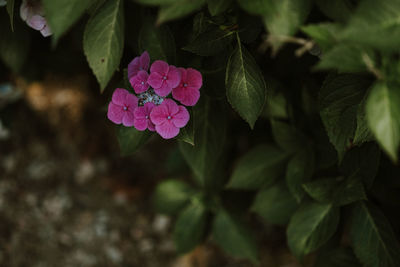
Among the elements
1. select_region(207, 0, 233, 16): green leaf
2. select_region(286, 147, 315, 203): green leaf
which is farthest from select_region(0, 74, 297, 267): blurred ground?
select_region(207, 0, 233, 16): green leaf

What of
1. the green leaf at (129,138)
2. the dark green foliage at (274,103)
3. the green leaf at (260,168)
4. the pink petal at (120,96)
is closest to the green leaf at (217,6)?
the dark green foliage at (274,103)

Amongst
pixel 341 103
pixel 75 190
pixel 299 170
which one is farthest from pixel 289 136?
pixel 75 190

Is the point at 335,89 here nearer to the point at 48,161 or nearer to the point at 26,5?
the point at 26,5

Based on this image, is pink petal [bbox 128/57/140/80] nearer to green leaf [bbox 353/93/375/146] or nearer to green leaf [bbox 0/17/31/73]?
green leaf [bbox 353/93/375/146]

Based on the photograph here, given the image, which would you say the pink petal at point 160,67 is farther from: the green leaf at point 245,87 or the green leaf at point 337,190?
the green leaf at point 337,190

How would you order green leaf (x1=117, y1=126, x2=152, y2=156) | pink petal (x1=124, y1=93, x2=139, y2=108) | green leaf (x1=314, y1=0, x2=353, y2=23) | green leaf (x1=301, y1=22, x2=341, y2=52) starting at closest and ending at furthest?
green leaf (x1=301, y1=22, x2=341, y2=52), green leaf (x1=314, y1=0, x2=353, y2=23), pink petal (x1=124, y1=93, x2=139, y2=108), green leaf (x1=117, y1=126, x2=152, y2=156)

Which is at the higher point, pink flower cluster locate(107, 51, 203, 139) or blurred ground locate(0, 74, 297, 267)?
pink flower cluster locate(107, 51, 203, 139)

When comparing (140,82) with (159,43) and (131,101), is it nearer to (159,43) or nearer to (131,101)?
(131,101)
